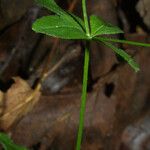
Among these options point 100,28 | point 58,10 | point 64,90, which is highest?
point 58,10

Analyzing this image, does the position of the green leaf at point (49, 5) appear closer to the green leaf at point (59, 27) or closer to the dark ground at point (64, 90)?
the green leaf at point (59, 27)

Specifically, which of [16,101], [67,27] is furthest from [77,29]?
[16,101]

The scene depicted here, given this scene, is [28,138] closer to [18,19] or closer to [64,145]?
[64,145]

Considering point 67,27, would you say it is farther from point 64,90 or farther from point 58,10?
point 64,90

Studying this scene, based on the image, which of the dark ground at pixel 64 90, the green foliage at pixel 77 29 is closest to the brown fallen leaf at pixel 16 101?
the dark ground at pixel 64 90

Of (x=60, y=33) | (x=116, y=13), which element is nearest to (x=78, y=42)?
(x=116, y=13)

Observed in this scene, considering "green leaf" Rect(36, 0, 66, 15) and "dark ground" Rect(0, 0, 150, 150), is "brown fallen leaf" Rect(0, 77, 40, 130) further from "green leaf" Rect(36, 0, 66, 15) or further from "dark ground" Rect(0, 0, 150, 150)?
"green leaf" Rect(36, 0, 66, 15)

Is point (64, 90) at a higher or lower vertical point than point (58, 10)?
lower

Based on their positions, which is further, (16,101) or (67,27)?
(16,101)
